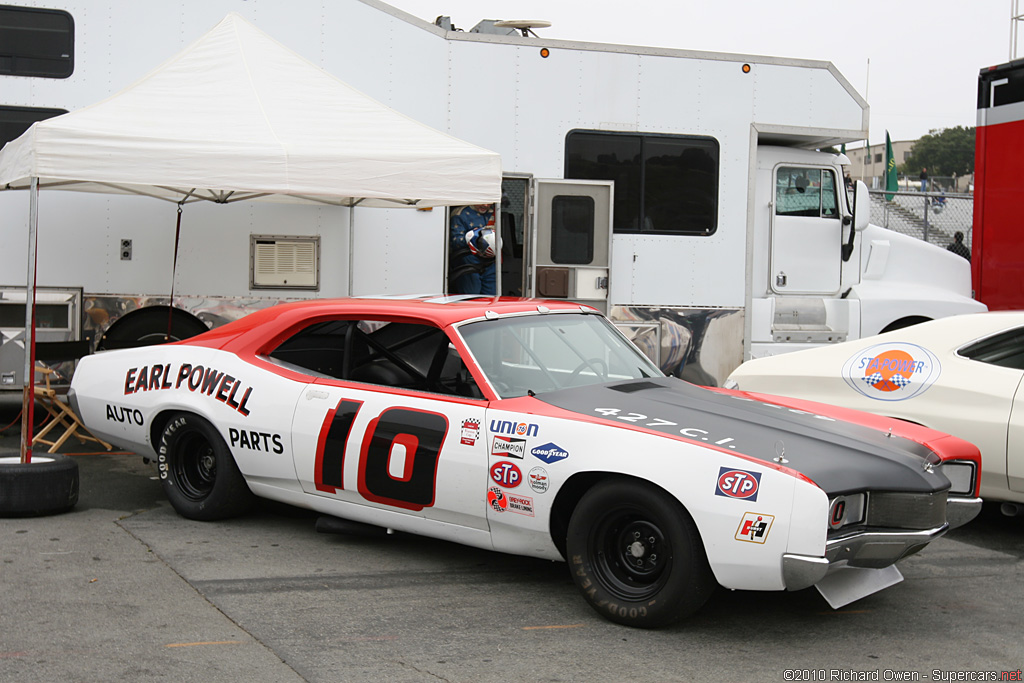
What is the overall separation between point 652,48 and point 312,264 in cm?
376

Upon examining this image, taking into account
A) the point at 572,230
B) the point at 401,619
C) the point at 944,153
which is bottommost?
the point at 401,619

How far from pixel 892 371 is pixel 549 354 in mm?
2460

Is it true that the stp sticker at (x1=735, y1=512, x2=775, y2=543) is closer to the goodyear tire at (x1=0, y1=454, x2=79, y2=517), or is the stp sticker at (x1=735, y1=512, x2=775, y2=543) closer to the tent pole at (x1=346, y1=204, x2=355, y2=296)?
the goodyear tire at (x1=0, y1=454, x2=79, y2=517)

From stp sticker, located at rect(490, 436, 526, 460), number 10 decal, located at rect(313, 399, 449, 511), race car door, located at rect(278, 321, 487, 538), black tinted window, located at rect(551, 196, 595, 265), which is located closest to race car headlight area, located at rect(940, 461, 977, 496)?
stp sticker, located at rect(490, 436, 526, 460)

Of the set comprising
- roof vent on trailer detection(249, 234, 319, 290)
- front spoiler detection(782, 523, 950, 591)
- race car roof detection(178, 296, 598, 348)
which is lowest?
front spoiler detection(782, 523, 950, 591)

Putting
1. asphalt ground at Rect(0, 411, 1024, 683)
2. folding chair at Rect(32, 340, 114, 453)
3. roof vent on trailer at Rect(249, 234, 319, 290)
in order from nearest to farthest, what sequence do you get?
asphalt ground at Rect(0, 411, 1024, 683), folding chair at Rect(32, 340, 114, 453), roof vent on trailer at Rect(249, 234, 319, 290)

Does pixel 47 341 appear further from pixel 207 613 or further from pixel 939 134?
pixel 939 134

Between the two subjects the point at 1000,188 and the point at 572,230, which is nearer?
Answer: the point at 572,230

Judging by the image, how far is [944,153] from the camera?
93438 mm

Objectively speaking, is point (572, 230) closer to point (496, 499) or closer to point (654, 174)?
point (654, 174)

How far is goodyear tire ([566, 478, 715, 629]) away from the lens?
3.91 metres

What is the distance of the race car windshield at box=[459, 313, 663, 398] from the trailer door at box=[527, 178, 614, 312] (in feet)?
11.9

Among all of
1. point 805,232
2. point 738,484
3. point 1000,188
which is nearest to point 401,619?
point 738,484

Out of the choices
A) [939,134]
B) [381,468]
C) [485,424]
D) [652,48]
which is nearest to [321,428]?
[381,468]
